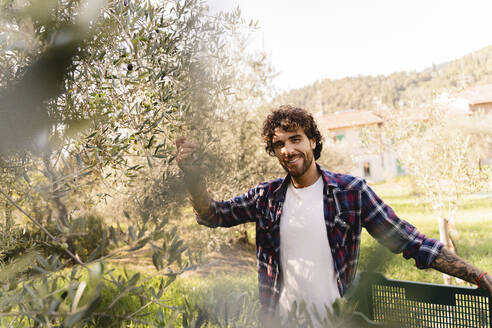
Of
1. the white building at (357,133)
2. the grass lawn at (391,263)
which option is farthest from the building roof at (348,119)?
the grass lawn at (391,263)

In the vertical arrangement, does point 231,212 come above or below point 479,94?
below

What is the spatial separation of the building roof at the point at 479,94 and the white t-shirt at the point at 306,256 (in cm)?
3573

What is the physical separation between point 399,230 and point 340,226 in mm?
324

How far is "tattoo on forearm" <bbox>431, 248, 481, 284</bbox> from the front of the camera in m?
1.98

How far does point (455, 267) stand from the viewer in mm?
2043

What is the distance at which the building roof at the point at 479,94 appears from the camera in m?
32.8

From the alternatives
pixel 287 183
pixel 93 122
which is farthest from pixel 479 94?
pixel 93 122

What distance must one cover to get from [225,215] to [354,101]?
60686 mm

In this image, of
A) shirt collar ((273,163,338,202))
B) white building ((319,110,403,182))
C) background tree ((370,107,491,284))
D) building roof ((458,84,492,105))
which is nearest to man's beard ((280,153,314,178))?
shirt collar ((273,163,338,202))

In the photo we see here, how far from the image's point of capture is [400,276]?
754 centimetres

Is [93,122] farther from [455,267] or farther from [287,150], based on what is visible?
[455,267]

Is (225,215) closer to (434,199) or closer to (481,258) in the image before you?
(434,199)

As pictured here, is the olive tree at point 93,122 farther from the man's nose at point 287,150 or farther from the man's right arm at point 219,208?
the man's nose at point 287,150

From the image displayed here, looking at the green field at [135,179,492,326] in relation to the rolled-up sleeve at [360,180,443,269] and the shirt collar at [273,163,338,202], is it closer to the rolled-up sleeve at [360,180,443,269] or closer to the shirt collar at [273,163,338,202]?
the rolled-up sleeve at [360,180,443,269]
